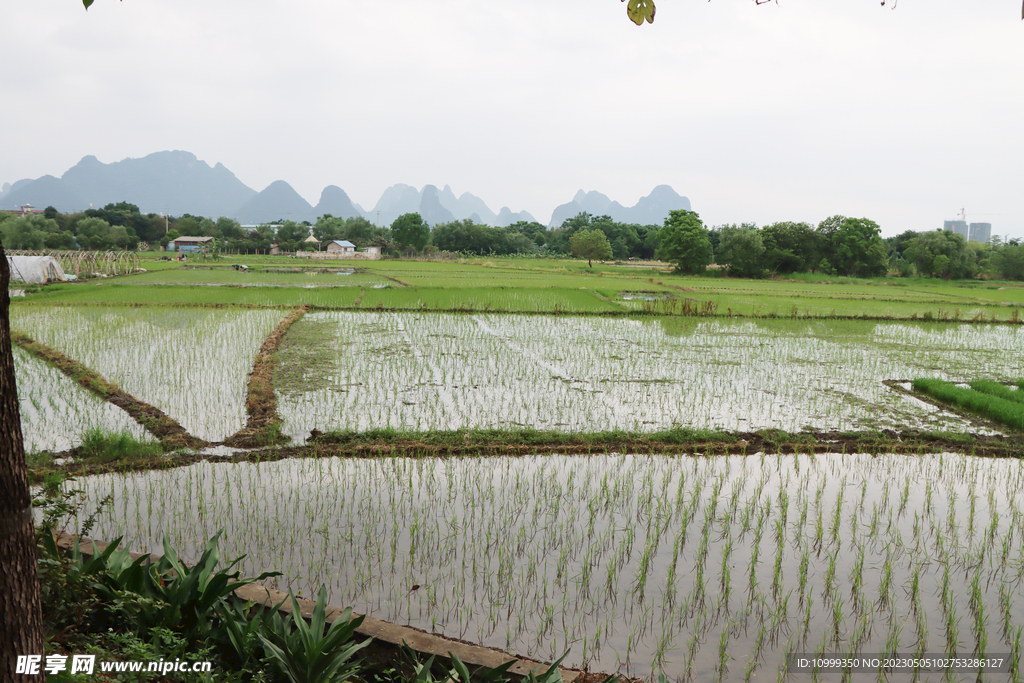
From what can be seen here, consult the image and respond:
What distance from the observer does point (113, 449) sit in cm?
533

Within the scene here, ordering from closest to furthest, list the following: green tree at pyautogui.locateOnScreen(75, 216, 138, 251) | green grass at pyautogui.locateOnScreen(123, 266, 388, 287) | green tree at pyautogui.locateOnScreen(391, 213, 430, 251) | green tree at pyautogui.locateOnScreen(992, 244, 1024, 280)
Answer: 1. green grass at pyautogui.locateOnScreen(123, 266, 388, 287)
2. green tree at pyautogui.locateOnScreen(992, 244, 1024, 280)
3. green tree at pyautogui.locateOnScreen(75, 216, 138, 251)
4. green tree at pyautogui.locateOnScreen(391, 213, 430, 251)

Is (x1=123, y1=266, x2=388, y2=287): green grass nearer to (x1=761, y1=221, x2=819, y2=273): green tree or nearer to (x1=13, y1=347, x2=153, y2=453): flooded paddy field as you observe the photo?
(x1=13, y1=347, x2=153, y2=453): flooded paddy field

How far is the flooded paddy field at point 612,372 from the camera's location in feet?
23.3

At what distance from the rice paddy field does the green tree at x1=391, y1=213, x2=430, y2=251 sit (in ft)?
174

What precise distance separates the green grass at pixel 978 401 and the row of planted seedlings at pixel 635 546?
223 cm

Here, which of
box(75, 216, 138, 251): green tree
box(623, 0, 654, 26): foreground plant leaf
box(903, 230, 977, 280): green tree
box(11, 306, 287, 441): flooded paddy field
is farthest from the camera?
box(75, 216, 138, 251): green tree

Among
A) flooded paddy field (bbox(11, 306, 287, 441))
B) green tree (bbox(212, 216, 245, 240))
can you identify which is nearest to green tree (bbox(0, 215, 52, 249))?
green tree (bbox(212, 216, 245, 240))

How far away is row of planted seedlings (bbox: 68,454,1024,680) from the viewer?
9.98 ft

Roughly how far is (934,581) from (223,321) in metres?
14.0

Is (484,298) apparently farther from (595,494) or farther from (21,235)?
(21,235)

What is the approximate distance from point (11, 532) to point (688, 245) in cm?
4154

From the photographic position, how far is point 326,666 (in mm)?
2215

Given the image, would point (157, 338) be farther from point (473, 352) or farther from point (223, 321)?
point (473, 352)

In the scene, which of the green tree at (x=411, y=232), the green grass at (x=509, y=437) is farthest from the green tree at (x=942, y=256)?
the green tree at (x=411, y=232)
